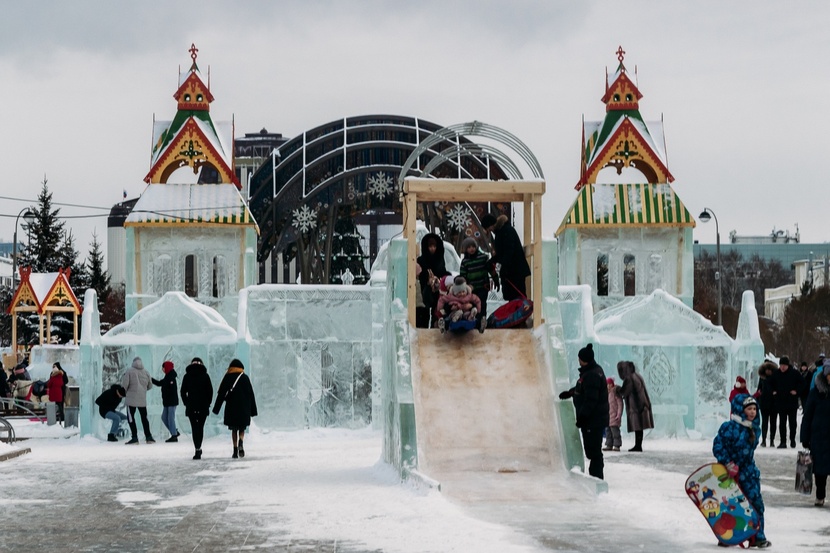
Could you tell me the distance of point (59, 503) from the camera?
51.1ft

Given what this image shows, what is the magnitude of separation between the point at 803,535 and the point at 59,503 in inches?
311

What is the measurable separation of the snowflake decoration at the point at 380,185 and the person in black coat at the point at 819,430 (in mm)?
25188

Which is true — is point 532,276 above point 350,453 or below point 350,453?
above

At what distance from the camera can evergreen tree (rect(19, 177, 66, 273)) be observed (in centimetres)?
6994

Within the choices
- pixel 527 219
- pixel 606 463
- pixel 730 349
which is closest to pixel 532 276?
pixel 527 219

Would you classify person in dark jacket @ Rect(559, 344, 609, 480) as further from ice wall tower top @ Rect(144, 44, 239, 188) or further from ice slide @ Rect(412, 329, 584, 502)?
ice wall tower top @ Rect(144, 44, 239, 188)

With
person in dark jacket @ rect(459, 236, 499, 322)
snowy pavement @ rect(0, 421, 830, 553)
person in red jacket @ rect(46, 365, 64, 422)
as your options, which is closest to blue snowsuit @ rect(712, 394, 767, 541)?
snowy pavement @ rect(0, 421, 830, 553)

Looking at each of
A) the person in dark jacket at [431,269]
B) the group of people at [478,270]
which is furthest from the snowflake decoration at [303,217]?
the group of people at [478,270]

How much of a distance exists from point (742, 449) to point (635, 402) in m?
11.2

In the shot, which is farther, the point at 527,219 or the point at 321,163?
the point at 321,163

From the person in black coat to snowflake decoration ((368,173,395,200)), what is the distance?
2519 cm

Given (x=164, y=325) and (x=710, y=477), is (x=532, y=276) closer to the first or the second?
(x=710, y=477)

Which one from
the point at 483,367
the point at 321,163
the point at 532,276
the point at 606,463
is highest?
the point at 321,163

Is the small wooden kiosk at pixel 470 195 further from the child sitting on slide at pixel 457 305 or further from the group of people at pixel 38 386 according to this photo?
the group of people at pixel 38 386
